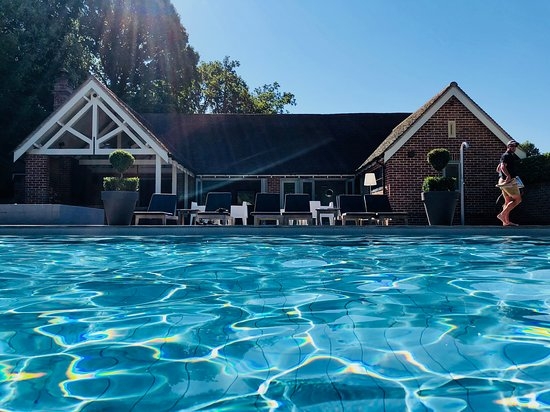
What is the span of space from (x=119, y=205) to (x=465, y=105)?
1192 centimetres

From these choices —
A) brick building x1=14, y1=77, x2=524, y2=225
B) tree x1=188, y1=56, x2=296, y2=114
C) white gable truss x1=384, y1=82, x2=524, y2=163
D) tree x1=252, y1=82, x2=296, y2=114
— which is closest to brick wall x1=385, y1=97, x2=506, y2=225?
brick building x1=14, y1=77, x2=524, y2=225

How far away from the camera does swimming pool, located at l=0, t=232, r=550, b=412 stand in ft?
7.14

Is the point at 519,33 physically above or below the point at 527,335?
above

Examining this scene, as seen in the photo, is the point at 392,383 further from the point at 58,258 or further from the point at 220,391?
the point at 58,258

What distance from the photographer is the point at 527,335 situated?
3045 mm

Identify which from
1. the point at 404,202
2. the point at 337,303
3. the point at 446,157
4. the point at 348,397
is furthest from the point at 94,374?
the point at 404,202

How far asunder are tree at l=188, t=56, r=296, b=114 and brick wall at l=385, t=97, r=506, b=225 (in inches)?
1099

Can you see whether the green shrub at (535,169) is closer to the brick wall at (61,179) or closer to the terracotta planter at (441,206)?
the terracotta planter at (441,206)

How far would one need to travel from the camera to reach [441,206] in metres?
11.8

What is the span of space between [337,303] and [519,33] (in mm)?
13393

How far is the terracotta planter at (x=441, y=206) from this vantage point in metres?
11.7

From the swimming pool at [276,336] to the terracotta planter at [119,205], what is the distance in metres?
5.34

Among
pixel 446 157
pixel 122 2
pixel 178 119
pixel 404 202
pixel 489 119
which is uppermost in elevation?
→ pixel 122 2

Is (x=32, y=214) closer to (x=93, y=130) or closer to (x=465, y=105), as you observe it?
(x=93, y=130)
